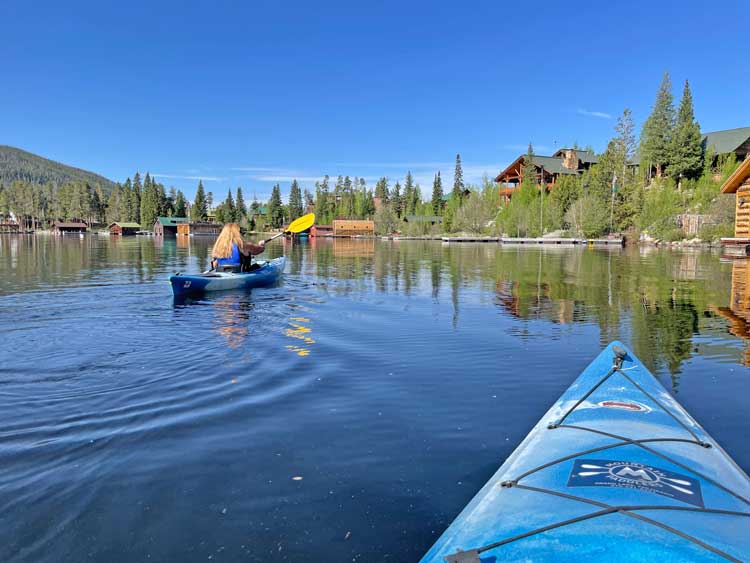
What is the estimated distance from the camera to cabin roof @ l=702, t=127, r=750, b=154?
6481cm

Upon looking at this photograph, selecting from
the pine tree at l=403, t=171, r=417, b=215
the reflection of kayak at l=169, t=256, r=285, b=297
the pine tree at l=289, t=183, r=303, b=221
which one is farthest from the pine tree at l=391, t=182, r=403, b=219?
the reflection of kayak at l=169, t=256, r=285, b=297

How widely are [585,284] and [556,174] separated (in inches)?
2748

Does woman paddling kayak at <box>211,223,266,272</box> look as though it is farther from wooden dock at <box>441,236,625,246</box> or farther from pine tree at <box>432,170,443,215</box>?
pine tree at <box>432,170,443,215</box>

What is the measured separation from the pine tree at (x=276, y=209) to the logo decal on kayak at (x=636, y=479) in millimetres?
146772

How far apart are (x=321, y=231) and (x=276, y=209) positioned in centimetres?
2168

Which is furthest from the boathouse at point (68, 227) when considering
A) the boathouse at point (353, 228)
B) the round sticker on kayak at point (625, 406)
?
the round sticker on kayak at point (625, 406)

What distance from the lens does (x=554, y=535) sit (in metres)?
2.31

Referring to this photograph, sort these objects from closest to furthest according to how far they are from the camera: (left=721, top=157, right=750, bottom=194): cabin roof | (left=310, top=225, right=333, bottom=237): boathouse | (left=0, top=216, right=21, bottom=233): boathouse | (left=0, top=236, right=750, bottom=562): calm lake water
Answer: (left=0, top=236, right=750, bottom=562): calm lake water < (left=721, top=157, right=750, bottom=194): cabin roof < (left=310, top=225, right=333, bottom=237): boathouse < (left=0, top=216, right=21, bottom=233): boathouse

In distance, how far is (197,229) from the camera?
133 metres

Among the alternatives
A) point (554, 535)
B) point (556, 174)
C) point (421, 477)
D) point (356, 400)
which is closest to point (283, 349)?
point (356, 400)

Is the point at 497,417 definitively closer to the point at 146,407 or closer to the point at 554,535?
the point at 554,535

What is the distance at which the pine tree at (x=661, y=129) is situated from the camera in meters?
65.4

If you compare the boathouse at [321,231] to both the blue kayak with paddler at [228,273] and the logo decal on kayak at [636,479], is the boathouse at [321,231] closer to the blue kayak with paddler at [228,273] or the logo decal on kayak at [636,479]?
the blue kayak with paddler at [228,273]

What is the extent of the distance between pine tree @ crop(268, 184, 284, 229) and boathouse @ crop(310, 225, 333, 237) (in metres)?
19.0
